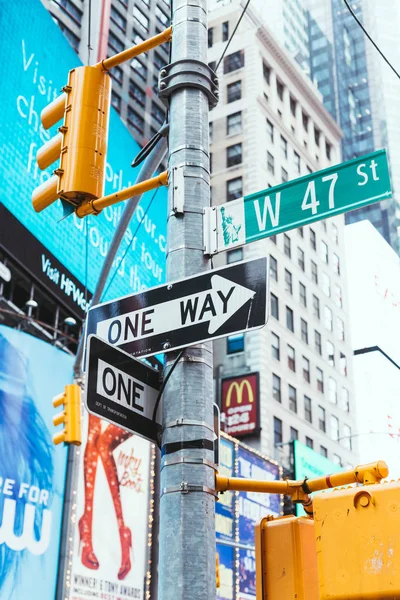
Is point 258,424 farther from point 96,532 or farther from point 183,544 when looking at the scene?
point 183,544

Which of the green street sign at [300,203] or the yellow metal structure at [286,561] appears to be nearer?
the yellow metal structure at [286,561]

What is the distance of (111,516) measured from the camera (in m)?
27.1

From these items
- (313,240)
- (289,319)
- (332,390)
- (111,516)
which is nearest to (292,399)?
(289,319)

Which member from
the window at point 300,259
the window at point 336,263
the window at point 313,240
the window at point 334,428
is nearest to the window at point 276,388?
the window at point 334,428

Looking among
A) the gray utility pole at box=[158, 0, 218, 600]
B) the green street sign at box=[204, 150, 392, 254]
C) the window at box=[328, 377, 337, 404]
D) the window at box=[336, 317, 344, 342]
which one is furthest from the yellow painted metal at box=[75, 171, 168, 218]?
the window at box=[336, 317, 344, 342]

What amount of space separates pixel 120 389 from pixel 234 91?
200 feet

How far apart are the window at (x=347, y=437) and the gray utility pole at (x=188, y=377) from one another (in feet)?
181

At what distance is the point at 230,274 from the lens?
5.61 metres

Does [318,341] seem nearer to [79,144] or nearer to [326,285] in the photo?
[326,285]

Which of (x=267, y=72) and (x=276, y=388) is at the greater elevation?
(x=267, y=72)

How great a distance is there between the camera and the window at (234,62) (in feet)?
A: 212

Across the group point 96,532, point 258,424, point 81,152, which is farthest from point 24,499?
point 258,424

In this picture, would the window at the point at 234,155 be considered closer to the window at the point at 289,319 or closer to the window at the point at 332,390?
the window at the point at 289,319

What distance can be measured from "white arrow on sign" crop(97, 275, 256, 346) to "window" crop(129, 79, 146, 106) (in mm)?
77210
